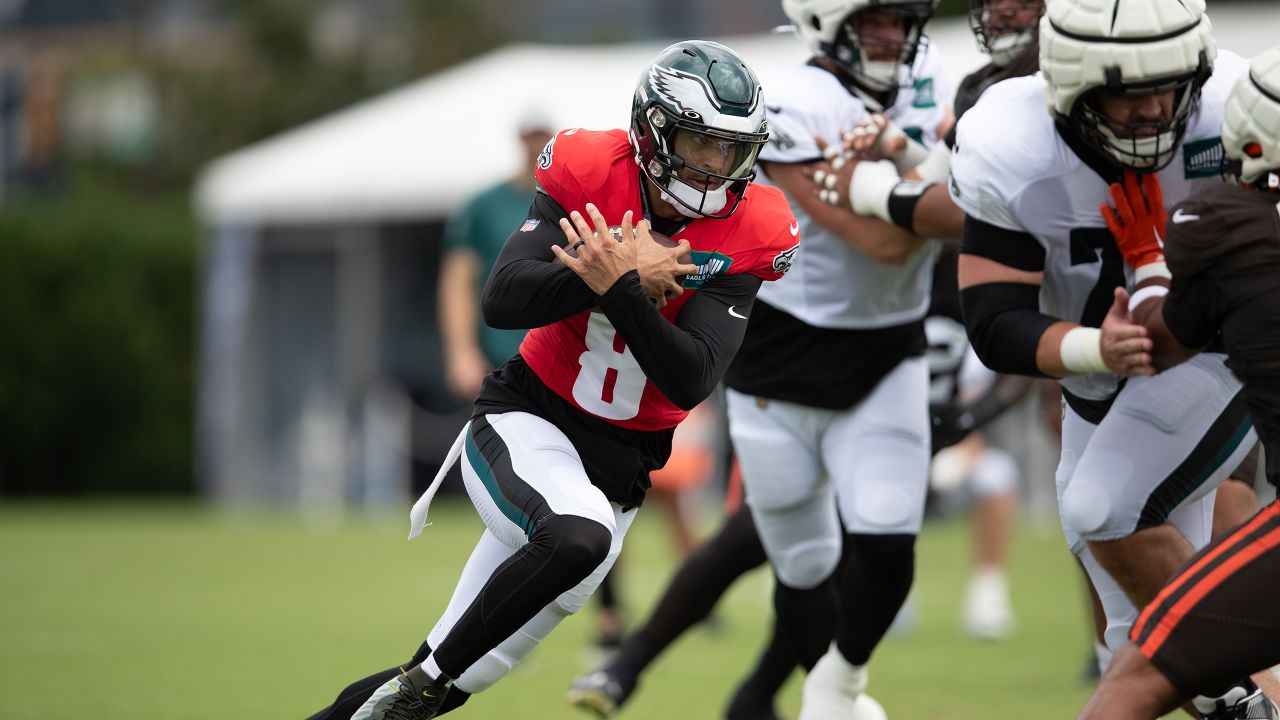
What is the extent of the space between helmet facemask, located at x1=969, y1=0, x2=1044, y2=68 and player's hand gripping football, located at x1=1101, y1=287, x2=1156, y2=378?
1158 mm

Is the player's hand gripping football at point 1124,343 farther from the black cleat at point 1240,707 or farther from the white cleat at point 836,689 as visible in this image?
the white cleat at point 836,689

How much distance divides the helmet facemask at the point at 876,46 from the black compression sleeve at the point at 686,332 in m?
1.09

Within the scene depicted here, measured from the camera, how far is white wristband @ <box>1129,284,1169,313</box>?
12.5 ft

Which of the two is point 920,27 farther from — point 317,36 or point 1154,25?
point 317,36

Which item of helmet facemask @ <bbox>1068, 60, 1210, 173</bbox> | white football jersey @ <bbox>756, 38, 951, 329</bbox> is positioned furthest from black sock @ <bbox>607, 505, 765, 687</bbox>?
helmet facemask @ <bbox>1068, 60, 1210, 173</bbox>

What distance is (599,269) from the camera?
380 centimetres

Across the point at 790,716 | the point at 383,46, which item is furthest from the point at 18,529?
the point at 383,46

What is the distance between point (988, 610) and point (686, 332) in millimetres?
4686

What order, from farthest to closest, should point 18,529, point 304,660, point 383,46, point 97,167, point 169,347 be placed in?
point 383,46, point 97,167, point 169,347, point 18,529, point 304,660

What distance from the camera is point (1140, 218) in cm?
395

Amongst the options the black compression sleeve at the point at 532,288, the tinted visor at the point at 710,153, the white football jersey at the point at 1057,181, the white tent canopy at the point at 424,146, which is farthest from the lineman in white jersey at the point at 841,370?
the white tent canopy at the point at 424,146

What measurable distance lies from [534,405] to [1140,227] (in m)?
1.53

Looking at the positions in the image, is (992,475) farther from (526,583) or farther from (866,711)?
(526,583)

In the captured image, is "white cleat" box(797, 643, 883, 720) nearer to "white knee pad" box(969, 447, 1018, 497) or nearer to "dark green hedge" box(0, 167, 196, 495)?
"white knee pad" box(969, 447, 1018, 497)
